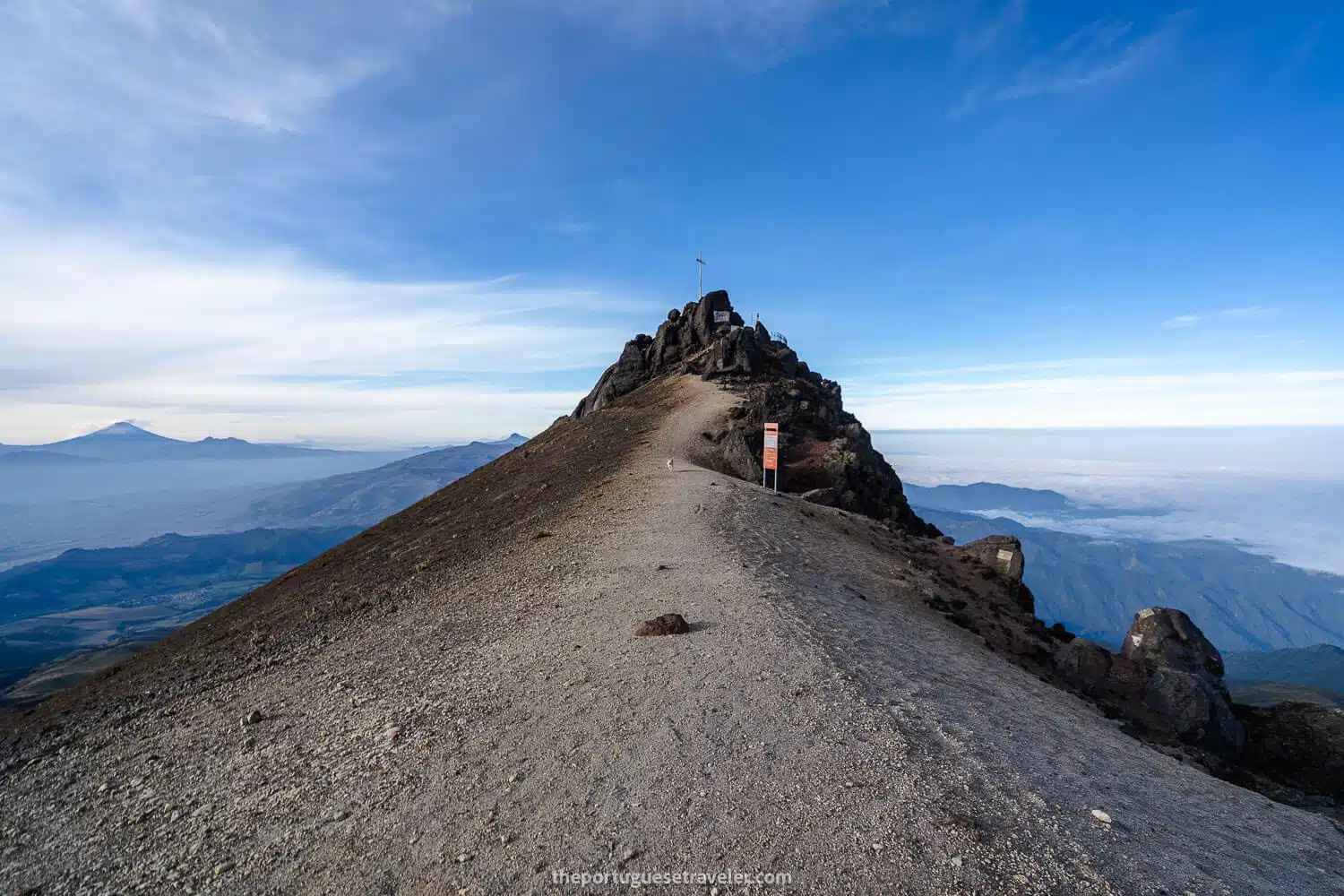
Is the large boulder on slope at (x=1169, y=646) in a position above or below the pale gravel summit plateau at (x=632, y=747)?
below

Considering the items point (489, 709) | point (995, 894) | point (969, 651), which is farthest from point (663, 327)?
point (995, 894)

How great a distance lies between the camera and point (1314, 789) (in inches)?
577

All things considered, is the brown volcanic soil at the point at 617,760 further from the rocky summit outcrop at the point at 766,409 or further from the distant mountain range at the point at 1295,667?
the distant mountain range at the point at 1295,667

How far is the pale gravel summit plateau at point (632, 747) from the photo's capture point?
6.02m

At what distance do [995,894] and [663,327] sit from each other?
5566cm

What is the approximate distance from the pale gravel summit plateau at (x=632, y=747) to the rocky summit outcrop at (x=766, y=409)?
36.0 feet

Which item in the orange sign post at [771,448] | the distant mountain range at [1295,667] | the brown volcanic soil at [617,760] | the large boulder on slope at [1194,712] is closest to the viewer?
the brown volcanic soil at [617,760]

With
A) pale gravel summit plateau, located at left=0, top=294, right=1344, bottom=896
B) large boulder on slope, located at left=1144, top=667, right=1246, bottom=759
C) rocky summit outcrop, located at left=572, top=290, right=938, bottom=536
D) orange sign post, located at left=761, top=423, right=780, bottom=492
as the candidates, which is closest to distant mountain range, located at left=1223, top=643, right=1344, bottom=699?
rocky summit outcrop, located at left=572, top=290, right=938, bottom=536

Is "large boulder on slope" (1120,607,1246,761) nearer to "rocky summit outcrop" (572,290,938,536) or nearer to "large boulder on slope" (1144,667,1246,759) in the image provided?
"large boulder on slope" (1144,667,1246,759)

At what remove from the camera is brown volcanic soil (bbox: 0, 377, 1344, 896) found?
5984 mm

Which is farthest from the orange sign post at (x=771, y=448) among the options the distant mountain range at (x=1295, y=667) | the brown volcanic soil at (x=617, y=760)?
the distant mountain range at (x=1295, y=667)

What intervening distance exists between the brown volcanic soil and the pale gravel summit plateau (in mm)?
44

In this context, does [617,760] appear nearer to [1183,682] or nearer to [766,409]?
[1183,682]

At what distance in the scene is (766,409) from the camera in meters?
35.0
